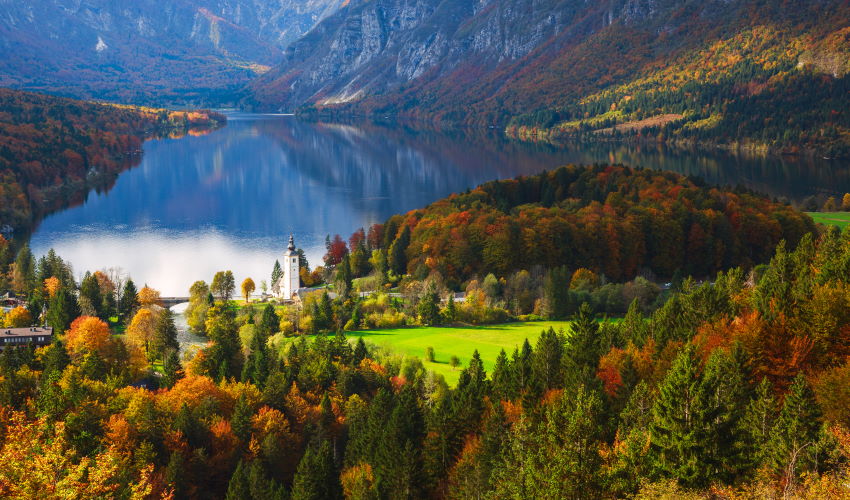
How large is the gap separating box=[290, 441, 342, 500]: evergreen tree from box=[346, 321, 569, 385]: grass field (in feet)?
45.2

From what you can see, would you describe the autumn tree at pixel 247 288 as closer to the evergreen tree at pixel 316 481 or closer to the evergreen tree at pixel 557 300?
the evergreen tree at pixel 557 300

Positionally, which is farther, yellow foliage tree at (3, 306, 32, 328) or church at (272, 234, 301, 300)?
church at (272, 234, 301, 300)

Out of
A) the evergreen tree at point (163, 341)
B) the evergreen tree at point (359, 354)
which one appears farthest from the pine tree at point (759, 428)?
the evergreen tree at point (163, 341)

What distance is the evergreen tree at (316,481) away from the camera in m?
23.9

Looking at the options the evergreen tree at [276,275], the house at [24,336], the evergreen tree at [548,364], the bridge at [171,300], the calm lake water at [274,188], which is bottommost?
the evergreen tree at [548,364]

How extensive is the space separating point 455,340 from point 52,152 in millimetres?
91035

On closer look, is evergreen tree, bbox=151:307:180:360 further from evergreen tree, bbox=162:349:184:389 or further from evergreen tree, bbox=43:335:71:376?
evergreen tree, bbox=43:335:71:376

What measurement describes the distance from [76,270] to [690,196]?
2187 inches

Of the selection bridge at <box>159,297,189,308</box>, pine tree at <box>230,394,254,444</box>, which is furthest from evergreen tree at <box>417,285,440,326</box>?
pine tree at <box>230,394,254,444</box>

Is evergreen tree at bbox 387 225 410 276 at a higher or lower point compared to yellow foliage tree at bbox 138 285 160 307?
higher

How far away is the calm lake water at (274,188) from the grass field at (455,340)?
21.4m

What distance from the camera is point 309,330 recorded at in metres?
47.5

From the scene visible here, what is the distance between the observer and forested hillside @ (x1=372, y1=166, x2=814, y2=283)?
6188 cm

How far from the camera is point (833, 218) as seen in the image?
75.6 meters
